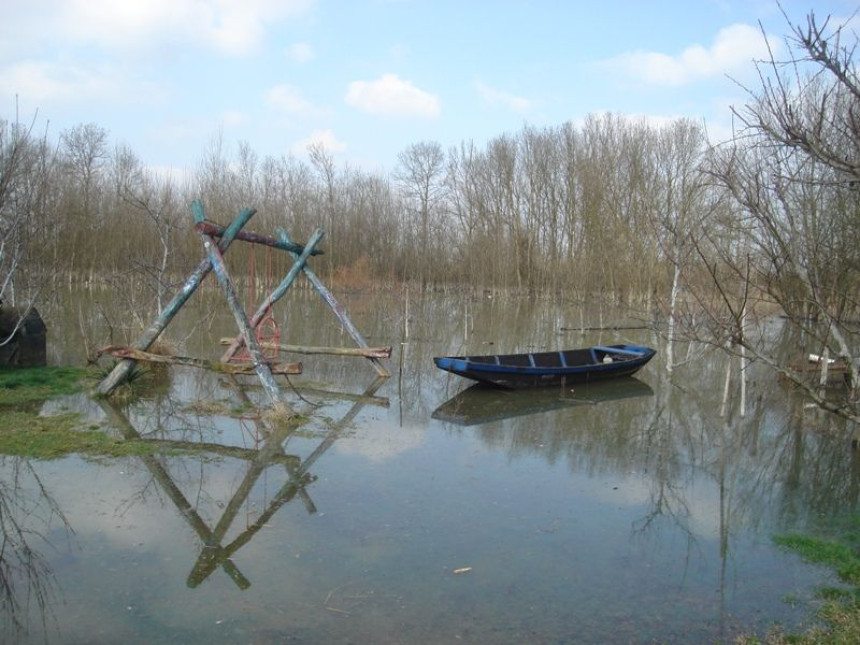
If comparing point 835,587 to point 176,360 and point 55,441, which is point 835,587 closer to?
point 55,441

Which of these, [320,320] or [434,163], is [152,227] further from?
[434,163]

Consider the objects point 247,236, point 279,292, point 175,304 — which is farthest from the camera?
point 279,292

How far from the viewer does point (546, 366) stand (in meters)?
14.0

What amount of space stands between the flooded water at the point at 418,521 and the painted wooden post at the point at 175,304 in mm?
484

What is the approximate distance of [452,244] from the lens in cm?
4122

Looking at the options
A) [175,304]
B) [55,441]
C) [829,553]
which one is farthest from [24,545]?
[829,553]

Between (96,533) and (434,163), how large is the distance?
41.6 m

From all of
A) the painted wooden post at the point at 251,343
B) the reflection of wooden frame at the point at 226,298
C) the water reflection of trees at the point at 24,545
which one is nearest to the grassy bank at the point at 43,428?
the water reflection of trees at the point at 24,545

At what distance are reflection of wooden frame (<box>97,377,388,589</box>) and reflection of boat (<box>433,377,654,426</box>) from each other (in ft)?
5.53

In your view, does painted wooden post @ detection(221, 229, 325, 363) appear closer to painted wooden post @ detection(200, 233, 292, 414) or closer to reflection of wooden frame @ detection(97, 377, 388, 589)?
painted wooden post @ detection(200, 233, 292, 414)

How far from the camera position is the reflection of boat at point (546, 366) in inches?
462

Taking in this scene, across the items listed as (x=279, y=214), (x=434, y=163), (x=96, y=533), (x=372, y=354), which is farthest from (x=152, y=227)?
(x=96, y=533)

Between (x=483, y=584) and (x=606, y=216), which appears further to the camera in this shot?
(x=606, y=216)

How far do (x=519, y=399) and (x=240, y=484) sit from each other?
6075 mm
